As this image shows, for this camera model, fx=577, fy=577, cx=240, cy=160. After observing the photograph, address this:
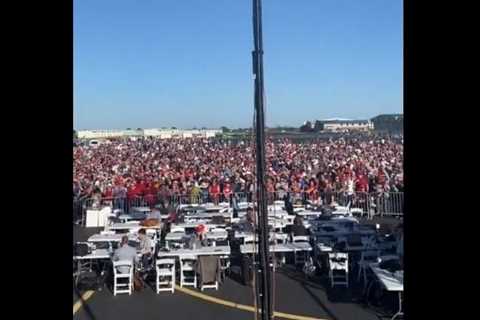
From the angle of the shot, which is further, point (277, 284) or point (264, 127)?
point (277, 284)

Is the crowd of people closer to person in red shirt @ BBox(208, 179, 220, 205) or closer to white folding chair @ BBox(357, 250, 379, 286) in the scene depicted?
person in red shirt @ BBox(208, 179, 220, 205)

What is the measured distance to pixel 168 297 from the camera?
7387mm

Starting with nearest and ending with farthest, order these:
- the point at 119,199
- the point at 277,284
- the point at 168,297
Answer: the point at 168,297 < the point at 277,284 < the point at 119,199

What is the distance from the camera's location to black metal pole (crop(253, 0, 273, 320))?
232 cm

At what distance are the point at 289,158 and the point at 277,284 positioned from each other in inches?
568

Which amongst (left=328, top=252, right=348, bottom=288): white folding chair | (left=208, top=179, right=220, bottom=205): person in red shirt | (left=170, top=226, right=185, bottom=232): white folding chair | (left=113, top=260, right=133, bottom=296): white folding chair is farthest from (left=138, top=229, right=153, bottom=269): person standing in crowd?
(left=208, top=179, right=220, bottom=205): person in red shirt

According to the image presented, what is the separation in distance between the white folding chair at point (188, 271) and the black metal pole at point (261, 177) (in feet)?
18.4

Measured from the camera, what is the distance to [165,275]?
7703 mm
